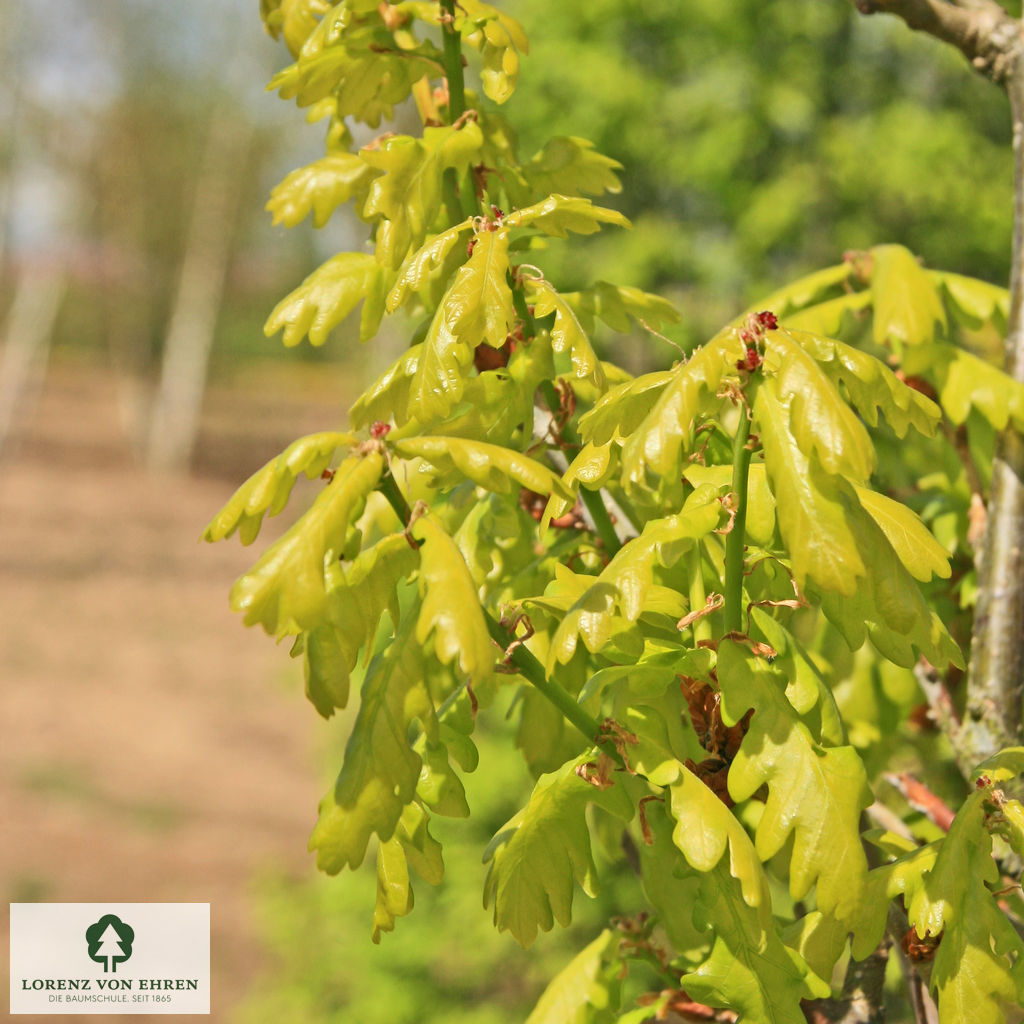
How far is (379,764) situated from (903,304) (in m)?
1.16

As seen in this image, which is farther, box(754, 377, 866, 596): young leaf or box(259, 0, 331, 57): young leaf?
box(259, 0, 331, 57): young leaf

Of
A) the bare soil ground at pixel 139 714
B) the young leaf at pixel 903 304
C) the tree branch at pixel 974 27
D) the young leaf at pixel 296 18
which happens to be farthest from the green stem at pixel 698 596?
the bare soil ground at pixel 139 714

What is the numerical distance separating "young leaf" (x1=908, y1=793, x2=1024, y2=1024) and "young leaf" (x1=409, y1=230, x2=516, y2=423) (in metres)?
0.68

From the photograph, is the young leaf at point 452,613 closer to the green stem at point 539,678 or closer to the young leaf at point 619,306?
the green stem at point 539,678

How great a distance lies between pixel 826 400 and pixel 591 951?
92cm

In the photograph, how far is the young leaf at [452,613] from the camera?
Result: 924 millimetres

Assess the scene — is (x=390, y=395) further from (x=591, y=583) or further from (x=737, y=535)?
(x=737, y=535)

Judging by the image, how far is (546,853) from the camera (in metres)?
1.18

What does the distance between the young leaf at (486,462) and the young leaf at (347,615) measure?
0.28 ft

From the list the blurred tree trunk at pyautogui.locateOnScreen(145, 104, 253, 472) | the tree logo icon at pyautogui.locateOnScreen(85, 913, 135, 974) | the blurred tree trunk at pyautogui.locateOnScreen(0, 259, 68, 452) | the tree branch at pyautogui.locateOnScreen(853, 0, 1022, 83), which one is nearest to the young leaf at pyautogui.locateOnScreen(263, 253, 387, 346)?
the tree branch at pyautogui.locateOnScreen(853, 0, 1022, 83)

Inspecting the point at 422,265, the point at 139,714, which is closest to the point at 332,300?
the point at 422,265

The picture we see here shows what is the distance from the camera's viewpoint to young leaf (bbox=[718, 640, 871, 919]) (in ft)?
3.51

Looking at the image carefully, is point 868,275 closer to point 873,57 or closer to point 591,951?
point 591,951

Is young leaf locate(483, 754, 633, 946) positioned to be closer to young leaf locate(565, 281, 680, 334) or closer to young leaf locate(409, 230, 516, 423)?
young leaf locate(409, 230, 516, 423)
